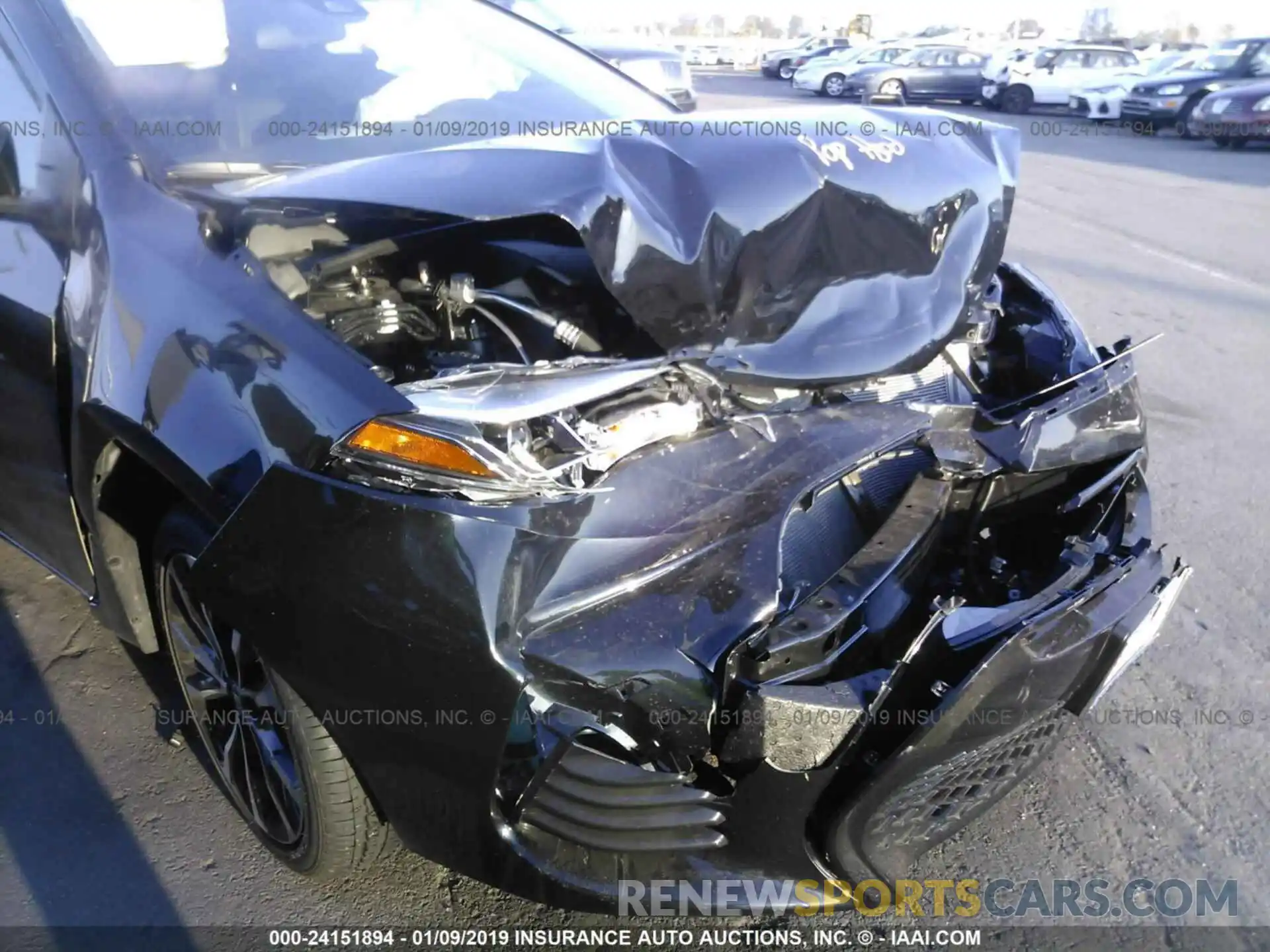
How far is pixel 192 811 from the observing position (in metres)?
2.49

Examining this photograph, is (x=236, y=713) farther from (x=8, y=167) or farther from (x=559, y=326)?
(x=8, y=167)

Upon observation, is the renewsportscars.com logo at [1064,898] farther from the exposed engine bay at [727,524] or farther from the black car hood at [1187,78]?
the black car hood at [1187,78]

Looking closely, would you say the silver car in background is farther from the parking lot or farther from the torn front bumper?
the torn front bumper

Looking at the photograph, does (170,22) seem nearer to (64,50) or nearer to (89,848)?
(64,50)

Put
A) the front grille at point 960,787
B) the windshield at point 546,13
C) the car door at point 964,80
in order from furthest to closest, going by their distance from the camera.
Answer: the car door at point 964,80
the windshield at point 546,13
the front grille at point 960,787

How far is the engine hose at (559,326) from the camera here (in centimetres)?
242

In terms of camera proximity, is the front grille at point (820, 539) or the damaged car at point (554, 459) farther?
the front grille at point (820, 539)

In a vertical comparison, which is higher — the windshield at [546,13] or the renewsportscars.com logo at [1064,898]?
the windshield at [546,13]

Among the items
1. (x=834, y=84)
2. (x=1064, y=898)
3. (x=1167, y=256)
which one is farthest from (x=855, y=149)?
(x=834, y=84)

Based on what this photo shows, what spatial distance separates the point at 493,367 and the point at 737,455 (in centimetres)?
52

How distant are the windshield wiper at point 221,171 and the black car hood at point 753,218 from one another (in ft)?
0.30

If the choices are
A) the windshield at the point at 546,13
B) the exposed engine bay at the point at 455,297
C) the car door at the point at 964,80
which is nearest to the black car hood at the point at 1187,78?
the car door at the point at 964,80

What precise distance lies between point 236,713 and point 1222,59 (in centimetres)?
2113

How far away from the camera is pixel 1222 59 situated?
18.2 m
